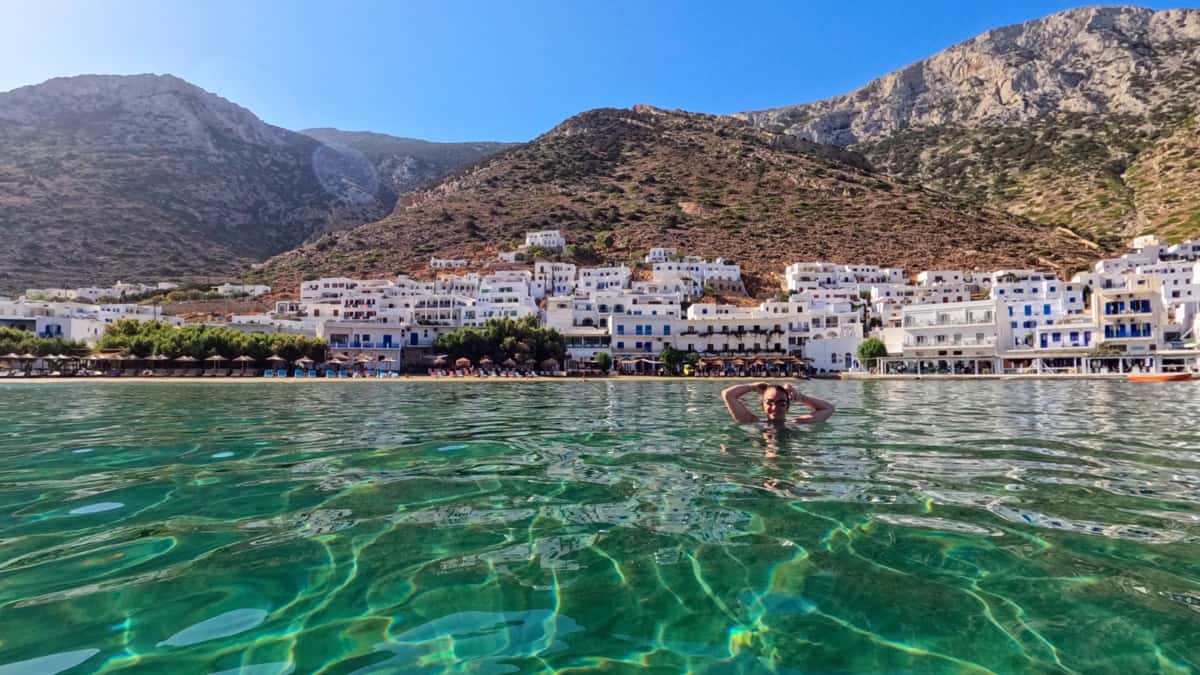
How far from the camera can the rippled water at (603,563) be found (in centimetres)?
298

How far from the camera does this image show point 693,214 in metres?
117

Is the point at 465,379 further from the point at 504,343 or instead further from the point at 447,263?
the point at 447,263

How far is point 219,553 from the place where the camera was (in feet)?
14.5

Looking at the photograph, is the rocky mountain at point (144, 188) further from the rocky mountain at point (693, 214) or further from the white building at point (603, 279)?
the white building at point (603, 279)

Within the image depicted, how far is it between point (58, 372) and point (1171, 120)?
172622 millimetres

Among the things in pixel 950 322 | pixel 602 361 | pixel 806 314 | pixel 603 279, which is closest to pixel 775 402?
pixel 602 361

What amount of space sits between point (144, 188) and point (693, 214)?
12759cm

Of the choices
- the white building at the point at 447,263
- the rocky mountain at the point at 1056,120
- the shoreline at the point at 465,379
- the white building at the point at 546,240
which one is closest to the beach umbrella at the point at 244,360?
the shoreline at the point at 465,379

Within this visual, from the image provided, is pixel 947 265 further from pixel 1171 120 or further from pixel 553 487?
pixel 553 487

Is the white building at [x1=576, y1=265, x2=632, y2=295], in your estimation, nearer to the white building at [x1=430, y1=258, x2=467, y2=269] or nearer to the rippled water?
the white building at [x1=430, y1=258, x2=467, y2=269]

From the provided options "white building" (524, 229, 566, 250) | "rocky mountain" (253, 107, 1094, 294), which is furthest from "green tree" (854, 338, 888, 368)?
"white building" (524, 229, 566, 250)

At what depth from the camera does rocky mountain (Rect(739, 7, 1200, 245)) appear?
10906 centimetres

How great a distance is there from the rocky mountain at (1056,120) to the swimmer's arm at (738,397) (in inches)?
4366

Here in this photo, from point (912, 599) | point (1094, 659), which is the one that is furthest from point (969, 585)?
point (1094, 659)
